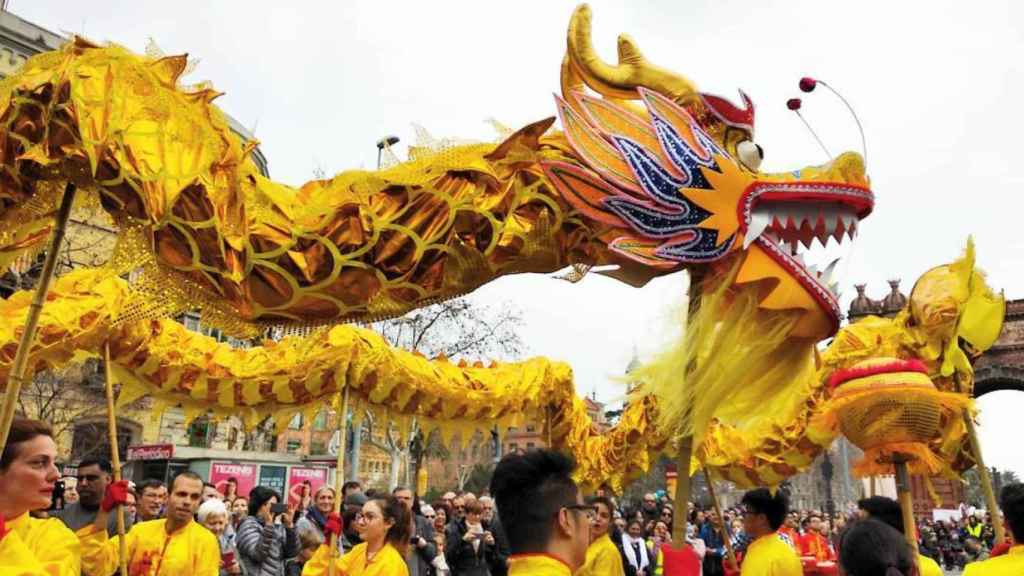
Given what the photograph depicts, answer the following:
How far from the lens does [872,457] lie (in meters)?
3.77

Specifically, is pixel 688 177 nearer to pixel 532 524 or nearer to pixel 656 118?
pixel 656 118

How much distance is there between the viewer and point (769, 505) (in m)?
3.91

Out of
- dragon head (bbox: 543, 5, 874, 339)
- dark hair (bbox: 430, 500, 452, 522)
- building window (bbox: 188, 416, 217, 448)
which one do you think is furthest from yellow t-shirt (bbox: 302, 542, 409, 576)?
building window (bbox: 188, 416, 217, 448)

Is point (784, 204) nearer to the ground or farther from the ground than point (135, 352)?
farther from the ground

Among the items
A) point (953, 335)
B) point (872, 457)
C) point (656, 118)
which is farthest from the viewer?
point (953, 335)

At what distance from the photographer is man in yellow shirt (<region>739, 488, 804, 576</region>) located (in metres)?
3.66

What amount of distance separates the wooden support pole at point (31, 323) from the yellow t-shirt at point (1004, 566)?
3.22 meters

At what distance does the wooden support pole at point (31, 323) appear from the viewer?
2314 mm

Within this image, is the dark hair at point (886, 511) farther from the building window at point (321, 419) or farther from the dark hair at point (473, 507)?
the dark hair at point (473, 507)

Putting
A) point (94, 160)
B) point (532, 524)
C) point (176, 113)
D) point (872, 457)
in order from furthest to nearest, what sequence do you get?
point (872, 457)
point (176, 113)
point (94, 160)
point (532, 524)

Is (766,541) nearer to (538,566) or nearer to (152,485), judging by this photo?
(538,566)

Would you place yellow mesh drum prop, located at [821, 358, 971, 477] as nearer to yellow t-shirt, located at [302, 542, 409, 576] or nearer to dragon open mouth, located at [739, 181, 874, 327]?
dragon open mouth, located at [739, 181, 874, 327]

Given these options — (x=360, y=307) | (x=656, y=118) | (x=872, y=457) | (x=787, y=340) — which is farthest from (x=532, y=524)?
(x=872, y=457)

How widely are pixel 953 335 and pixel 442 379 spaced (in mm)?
3292
